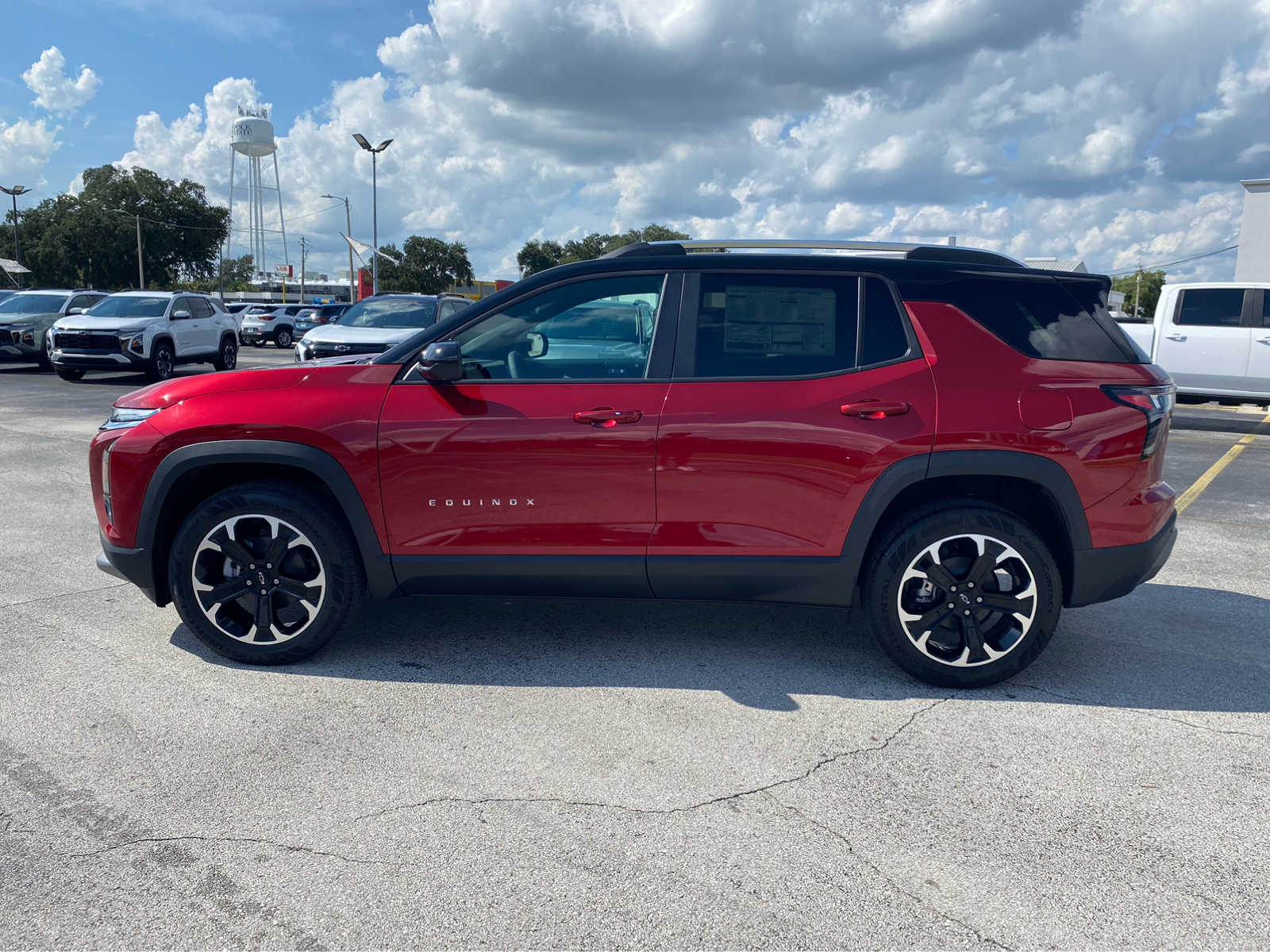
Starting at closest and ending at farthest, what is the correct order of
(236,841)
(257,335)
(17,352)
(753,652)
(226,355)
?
(236,841) → (753,652) → (17,352) → (226,355) → (257,335)

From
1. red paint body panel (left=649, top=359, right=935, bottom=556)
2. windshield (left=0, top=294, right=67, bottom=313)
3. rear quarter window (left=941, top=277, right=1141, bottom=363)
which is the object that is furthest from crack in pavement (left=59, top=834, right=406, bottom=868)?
windshield (left=0, top=294, right=67, bottom=313)

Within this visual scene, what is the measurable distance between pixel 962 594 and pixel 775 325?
1305 millimetres

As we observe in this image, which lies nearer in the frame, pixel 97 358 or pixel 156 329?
pixel 97 358

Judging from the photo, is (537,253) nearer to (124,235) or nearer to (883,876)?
(124,235)

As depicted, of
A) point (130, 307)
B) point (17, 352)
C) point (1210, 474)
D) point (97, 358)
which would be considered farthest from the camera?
point (17, 352)

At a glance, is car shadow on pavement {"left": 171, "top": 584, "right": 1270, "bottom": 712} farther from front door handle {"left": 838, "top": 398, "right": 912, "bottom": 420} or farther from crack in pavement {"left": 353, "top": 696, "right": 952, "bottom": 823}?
front door handle {"left": 838, "top": 398, "right": 912, "bottom": 420}

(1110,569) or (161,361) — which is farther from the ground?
(161,361)

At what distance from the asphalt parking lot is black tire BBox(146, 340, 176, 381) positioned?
46.5 feet

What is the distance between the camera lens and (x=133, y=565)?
13.0ft

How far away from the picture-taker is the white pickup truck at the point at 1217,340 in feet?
44.7

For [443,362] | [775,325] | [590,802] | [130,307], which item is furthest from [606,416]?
[130,307]

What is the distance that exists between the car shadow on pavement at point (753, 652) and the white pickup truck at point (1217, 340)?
10.3 m

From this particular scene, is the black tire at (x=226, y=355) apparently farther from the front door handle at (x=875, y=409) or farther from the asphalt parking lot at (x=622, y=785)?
the front door handle at (x=875, y=409)

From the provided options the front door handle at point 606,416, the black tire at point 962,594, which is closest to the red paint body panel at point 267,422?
the front door handle at point 606,416
